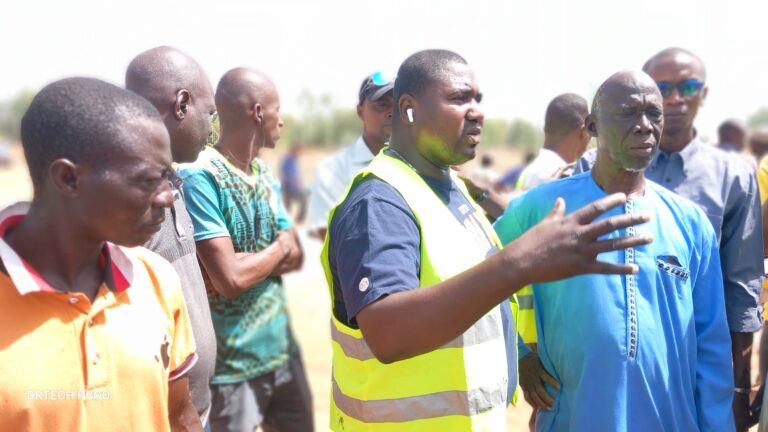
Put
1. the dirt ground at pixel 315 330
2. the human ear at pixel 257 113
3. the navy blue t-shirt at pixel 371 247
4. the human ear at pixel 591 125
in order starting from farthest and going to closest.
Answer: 1. the dirt ground at pixel 315 330
2. the human ear at pixel 257 113
3. the human ear at pixel 591 125
4. the navy blue t-shirt at pixel 371 247

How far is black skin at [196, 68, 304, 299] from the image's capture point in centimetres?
362

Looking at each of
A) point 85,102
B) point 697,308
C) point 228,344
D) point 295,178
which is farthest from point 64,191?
point 295,178

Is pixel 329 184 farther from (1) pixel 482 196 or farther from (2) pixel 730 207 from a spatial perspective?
(2) pixel 730 207

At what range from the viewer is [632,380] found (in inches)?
119

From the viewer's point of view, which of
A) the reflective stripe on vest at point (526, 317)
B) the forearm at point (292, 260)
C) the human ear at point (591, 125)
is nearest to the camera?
the reflective stripe on vest at point (526, 317)

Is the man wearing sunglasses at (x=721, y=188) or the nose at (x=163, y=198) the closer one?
the nose at (x=163, y=198)

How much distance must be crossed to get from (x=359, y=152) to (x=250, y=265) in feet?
4.82

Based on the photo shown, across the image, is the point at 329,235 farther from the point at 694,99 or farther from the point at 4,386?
the point at 694,99

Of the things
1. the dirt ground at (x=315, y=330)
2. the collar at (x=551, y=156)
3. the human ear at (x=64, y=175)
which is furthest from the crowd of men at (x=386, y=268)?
the dirt ground at (x=315, y=330)

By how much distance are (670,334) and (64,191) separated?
230cm

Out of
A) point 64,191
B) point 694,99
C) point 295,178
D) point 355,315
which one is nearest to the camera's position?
point 64,191

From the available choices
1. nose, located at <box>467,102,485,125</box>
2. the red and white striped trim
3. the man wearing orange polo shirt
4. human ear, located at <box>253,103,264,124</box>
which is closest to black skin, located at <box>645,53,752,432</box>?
nose, located at <box>467,102,485,125</box>

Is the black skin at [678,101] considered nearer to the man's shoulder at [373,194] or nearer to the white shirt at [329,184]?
the white shirt at [329,184]

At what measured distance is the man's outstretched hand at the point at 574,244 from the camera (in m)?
1.87
